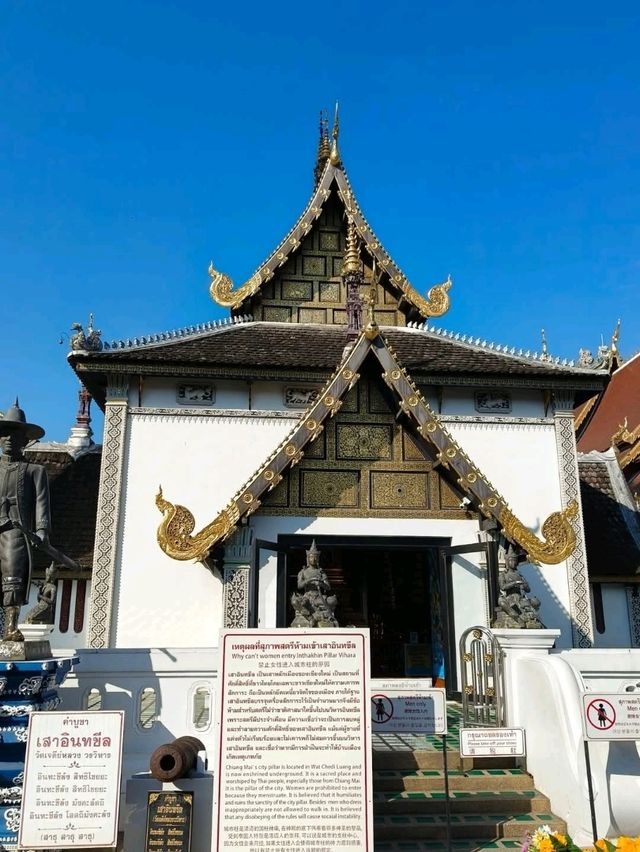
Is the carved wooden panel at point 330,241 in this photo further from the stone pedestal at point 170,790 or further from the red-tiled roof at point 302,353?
the stone pedestal at point 170,790

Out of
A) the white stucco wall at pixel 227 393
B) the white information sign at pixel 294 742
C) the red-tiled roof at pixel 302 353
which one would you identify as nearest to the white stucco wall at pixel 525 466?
the red-tiled roof at pixel 302 353

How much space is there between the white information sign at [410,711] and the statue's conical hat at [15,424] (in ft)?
12.7

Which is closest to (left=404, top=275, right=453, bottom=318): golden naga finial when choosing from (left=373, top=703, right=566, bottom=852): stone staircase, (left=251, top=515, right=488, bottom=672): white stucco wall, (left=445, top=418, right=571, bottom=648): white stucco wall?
(left=445, top=418, right=571, bottom=648): white stucco wall

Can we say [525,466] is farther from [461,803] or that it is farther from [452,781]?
[461,803]

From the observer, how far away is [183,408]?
456 inches

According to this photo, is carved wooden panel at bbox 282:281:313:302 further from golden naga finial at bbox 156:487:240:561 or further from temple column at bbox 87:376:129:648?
golden naga finial at bbox 156:487:240:561

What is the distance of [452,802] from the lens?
5.86m

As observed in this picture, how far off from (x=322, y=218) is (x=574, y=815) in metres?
11.8

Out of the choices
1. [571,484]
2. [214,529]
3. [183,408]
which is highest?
[183,408]

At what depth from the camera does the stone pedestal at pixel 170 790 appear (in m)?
4.78

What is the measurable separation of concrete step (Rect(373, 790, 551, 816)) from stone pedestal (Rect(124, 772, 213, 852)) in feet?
5.50

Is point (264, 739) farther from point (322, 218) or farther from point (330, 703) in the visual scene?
point (322, 218)

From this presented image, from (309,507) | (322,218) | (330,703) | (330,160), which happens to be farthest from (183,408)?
(330,703)

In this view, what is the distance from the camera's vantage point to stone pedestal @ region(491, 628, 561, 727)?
23.0 feet
